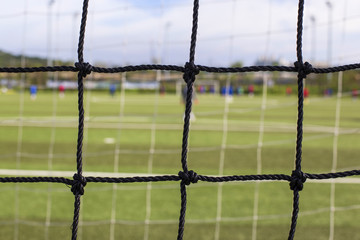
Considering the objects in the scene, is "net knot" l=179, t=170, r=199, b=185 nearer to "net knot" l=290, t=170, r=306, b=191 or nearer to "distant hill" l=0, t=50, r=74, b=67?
"net knot" l=290, t=170, r=306, b=191

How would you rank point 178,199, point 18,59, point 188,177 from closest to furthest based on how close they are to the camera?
point 188,177, point 178,199, point 18,59

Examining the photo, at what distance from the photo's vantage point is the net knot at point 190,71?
4.66ft

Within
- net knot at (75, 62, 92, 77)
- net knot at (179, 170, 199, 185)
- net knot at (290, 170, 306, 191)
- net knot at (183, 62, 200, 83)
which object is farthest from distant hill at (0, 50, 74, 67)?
net knot at (290, 170, 306, 191)

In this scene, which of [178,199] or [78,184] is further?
[178,199]

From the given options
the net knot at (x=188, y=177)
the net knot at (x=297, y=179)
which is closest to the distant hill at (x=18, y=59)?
the net knot at (x=188, y=177)

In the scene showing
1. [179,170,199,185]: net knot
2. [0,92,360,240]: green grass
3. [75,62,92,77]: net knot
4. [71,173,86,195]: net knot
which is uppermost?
[75,62,92,77]: net knot

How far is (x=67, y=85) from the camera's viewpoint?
85.9ft

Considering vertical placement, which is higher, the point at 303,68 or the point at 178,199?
the point at 303,68

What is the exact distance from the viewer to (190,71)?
142 centimetres

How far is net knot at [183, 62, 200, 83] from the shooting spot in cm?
142

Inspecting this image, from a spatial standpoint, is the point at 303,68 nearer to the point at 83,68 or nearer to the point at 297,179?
the point at 297,179

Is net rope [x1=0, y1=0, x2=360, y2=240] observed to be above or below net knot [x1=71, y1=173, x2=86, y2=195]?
above

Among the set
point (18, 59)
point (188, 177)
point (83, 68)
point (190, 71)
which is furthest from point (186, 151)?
point (18, 59)

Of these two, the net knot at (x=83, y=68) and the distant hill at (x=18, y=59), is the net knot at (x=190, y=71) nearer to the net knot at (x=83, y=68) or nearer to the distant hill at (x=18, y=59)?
the net knot at (x=83, y=68)
